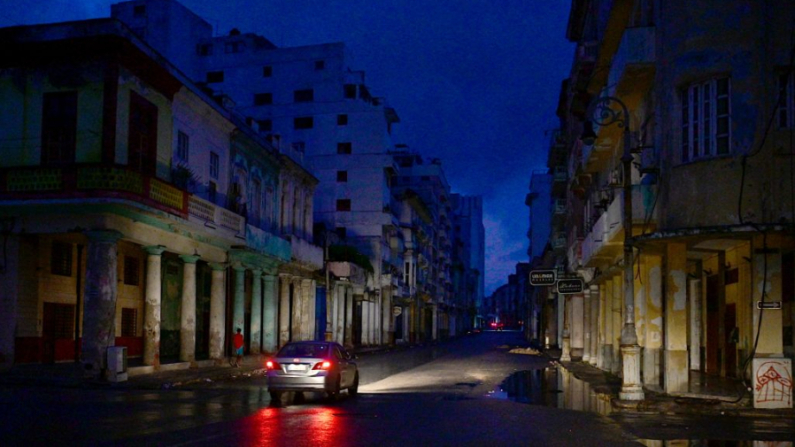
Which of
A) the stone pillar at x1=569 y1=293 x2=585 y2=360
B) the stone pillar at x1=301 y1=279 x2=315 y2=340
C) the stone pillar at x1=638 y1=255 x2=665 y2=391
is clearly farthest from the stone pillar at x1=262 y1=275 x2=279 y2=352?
the stone pillar at x1=638 y1=255 x2=665 y2=391

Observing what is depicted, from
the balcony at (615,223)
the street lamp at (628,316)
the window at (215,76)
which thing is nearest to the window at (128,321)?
the balcony at (615,223)

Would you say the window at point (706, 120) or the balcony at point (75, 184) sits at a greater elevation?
the window at point (706, 120)

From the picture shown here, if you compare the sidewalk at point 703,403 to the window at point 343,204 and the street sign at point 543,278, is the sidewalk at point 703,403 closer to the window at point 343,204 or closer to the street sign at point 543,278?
the street sign at point 543,278

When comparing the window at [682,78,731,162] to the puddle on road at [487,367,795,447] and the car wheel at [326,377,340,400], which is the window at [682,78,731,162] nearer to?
the puddle on road at [487,367,795,447]

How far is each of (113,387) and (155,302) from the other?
508cm

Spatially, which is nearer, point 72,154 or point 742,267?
point 742,267

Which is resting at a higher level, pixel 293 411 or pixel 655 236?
pixel 655 236

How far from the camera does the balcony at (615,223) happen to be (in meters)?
20.3

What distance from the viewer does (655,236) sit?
60.2 feet

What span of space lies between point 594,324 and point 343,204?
1103 inches

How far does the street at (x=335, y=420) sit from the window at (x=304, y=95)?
4170 centimetres

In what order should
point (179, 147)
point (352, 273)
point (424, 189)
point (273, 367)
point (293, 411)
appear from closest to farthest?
point (293, 411), point (273, 367), point (179, 147), point (352, 273), point (424, 189)

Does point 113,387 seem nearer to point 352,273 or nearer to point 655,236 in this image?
point 655,236

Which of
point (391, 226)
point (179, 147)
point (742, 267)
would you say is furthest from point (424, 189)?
Result: point (742, 267)
